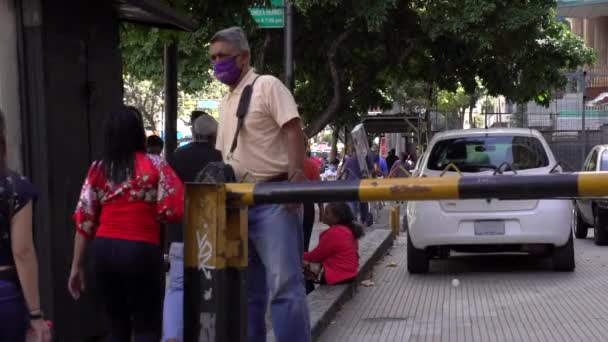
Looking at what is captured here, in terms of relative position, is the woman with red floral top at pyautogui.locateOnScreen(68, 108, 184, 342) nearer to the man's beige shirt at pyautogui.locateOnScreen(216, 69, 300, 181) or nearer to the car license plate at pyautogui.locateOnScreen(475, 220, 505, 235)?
the man's beige shirt at pyautogui.locateOnScreen(216, 69, 300, 181)

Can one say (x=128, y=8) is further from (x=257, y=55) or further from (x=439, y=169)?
(x=257, y=55)

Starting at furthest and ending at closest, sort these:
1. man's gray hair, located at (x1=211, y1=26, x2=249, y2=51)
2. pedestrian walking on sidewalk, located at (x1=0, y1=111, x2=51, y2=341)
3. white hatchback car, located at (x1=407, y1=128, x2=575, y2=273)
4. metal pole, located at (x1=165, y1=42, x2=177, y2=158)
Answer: white hatchback car, located at (x1=407, y1=128, x2=575, y2=273)
metal pole, located at (x1=165, y1=42, x2=177, y2=158)
man's gray hair, located at (x1=211, y1=26, x2=249, y2=51)
pedestrian walking on sidewalk, located at (x1=0, y1=111, x2=51, y2=341)

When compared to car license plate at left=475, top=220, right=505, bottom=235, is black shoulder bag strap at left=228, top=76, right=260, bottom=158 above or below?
above

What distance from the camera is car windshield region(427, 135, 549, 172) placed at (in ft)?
37.0

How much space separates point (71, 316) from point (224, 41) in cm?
247

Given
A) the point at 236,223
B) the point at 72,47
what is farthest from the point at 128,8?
the point at 236,223

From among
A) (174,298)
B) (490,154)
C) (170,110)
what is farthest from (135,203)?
(490,154)

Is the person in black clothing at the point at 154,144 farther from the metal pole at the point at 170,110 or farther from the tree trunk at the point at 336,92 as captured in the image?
the tree trunk at the point at 336,92

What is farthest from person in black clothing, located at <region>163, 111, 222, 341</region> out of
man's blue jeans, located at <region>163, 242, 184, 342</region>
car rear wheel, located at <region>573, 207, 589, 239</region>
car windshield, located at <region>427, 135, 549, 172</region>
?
car rear wheel, located at <region>573, 207, 589, 239</region>

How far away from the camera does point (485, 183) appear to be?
287 cm

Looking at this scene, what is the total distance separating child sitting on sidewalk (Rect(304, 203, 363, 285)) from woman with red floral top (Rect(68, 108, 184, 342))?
4.06m

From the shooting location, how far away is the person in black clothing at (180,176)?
6.28 meters

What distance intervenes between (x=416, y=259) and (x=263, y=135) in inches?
270

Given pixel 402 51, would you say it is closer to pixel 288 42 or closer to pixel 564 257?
Result: pixel 288 42
